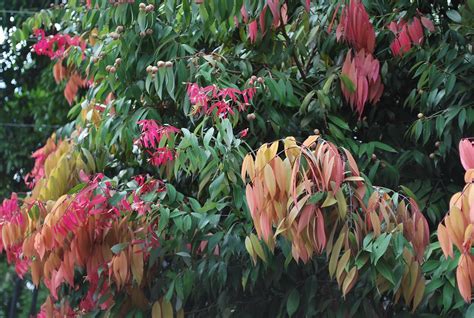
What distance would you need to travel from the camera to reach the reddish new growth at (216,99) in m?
3.52

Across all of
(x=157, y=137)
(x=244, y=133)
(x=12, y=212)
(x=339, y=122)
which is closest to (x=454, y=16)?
(x=339, y=122)

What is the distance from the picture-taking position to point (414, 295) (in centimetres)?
304

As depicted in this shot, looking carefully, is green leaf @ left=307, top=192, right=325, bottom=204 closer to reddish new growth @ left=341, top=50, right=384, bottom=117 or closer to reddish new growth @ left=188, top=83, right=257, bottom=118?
reddish new growth @ left=188, top=83, right=257, bottom=118

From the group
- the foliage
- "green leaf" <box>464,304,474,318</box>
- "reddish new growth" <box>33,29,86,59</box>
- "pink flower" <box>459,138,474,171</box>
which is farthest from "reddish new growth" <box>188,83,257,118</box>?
"reddish new growth" <box>33,29,86,59</box>

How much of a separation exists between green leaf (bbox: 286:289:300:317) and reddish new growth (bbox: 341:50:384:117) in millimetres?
814

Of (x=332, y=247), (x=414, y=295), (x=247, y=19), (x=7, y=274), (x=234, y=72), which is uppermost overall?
(x=247, y=19)

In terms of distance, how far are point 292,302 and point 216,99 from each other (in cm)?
85

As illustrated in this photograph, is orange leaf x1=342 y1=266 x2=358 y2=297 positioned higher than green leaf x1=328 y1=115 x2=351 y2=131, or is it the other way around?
green leaf x1=328 y1=115 x2=351 y2=131

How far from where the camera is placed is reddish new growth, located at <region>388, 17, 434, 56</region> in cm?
A: 386

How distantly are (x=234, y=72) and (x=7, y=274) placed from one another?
A: 687 centimetres

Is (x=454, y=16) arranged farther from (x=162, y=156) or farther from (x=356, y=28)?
(x=162, y=156)

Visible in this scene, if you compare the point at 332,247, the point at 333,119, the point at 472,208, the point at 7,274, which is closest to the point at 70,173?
the point at 333,119

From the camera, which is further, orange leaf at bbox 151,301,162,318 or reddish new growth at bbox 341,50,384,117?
reddish new growth at bbox 341,50,384,117

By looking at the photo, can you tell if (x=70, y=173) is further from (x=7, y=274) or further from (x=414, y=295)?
(x=7, y=274)
